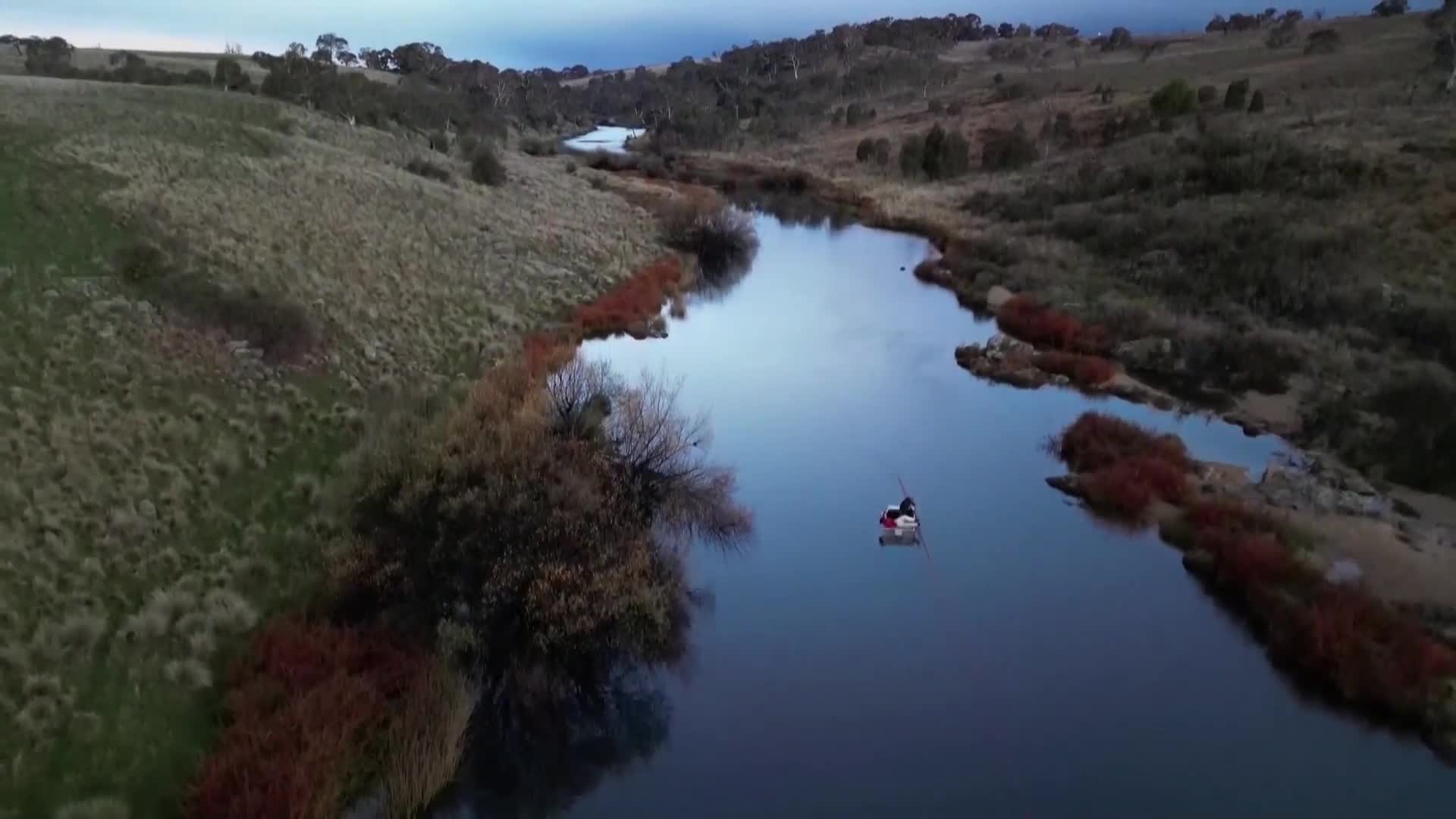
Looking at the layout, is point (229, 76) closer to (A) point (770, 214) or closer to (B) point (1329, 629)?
(A) point (770, 214)

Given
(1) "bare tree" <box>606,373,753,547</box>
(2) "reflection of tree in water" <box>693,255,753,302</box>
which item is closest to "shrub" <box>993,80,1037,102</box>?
(2) "reflection of tree in water" <box>693,255,753,302</box>

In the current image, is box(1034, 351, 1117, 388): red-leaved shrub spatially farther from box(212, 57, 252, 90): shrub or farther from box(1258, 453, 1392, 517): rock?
box(212, 57, 252, 90): shrub

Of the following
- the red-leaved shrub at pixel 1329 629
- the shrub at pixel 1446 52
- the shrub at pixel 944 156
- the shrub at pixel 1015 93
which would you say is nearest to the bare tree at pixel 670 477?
the red-leaved shrub at pixel 1329 629

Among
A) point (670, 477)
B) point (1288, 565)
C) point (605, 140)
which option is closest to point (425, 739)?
point (670, 477)

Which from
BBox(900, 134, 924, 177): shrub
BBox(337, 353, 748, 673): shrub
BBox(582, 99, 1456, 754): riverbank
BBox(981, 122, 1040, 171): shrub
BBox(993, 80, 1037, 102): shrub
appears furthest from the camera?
BBox(993, 80, 1037, 102): shrub

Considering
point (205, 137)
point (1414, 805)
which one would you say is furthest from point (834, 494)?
point (205, 137)
